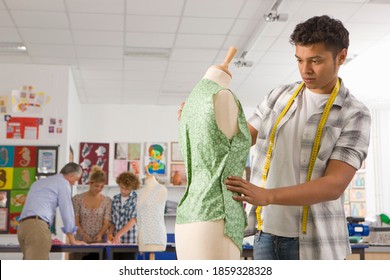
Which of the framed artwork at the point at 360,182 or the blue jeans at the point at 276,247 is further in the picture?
the framed artwork at the point at 360,182

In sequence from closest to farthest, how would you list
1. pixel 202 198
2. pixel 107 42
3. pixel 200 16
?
pixel 202 198
pixel 200 16
pixel 107 42

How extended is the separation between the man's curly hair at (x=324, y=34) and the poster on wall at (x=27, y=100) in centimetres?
680

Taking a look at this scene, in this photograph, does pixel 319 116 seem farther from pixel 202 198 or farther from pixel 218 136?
pixel 202 198

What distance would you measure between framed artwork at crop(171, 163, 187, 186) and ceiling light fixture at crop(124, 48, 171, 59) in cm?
316

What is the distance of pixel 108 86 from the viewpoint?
9.66 metres

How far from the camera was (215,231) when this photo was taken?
1921 millimetres

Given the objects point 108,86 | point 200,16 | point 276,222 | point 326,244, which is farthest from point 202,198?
point 108,86

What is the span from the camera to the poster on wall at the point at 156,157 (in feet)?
35.4

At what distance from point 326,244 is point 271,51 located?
19.4ft

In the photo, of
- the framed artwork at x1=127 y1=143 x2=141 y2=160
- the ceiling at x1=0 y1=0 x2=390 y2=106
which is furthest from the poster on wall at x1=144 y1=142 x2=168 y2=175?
the ceiling at x1=0 y1=0 x2=390 y2=106

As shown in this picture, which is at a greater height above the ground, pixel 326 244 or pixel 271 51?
pixel 271 51

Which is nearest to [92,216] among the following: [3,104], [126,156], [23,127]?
[23,127]

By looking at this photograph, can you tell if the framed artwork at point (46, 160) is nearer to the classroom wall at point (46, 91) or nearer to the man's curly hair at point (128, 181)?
the classroom wall at point (46, 91)

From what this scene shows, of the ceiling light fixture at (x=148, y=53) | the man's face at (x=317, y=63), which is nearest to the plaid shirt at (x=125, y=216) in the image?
the ceiling light fixture at (x=148, y=53)
